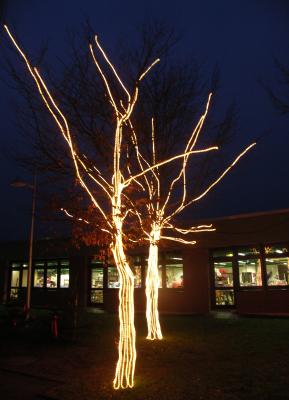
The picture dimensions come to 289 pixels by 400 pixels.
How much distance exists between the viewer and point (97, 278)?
19.7 metres

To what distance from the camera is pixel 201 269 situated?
16.5 meters

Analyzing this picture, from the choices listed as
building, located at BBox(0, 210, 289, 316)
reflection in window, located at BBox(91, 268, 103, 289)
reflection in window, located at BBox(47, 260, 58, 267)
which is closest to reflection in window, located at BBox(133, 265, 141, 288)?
building, located at BBox(0, 210, 289, 316)

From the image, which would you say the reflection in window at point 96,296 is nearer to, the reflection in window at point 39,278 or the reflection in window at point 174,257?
the reflection in window at point 39,278

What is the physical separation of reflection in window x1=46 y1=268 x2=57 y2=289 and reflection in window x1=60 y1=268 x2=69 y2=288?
0.45 metres

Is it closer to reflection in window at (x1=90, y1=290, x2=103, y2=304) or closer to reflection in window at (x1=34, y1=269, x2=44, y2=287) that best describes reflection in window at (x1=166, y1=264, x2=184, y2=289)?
reflection in window at (x1=90, y1=290, x2=103, y2=304)

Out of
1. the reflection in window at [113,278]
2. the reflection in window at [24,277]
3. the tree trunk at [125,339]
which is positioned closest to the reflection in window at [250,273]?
the reflection in window at [113,278]

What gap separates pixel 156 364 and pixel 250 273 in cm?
942

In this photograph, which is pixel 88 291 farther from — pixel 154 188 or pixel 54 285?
pixel 154 188

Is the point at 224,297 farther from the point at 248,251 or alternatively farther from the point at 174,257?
the point at 174,257

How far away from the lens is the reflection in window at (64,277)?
20828 mm

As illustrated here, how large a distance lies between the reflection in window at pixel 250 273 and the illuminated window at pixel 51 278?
→ 10.1 meters


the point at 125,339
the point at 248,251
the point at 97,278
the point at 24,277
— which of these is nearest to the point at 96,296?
the point at 97,278

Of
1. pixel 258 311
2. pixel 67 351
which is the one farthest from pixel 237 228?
pixel 67 351

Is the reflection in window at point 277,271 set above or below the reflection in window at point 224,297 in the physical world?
above
